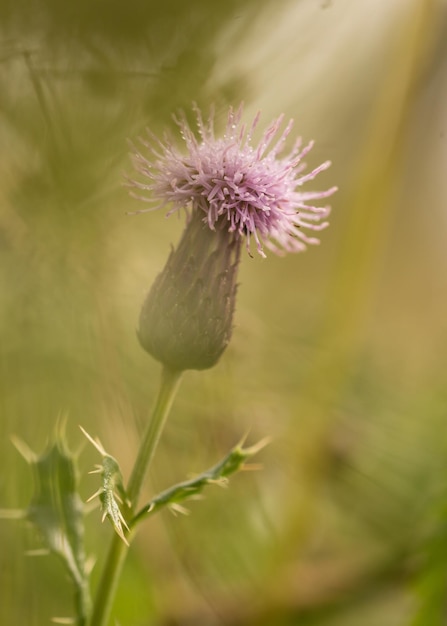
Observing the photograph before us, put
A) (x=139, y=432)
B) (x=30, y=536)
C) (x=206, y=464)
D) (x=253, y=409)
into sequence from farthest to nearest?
(x=253, y=409) → (x=206, y=464) → (x=139, y=432) → (x=30, y=536)

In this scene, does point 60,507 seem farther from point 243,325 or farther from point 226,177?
point 243,325

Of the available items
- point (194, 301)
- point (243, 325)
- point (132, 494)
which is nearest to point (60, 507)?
point (132, 494)

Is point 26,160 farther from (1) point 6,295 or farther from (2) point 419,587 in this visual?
(2) point 419,587

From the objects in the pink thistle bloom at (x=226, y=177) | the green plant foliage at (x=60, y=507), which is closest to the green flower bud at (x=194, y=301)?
the pink thistle bloom at (x=226, y=177)

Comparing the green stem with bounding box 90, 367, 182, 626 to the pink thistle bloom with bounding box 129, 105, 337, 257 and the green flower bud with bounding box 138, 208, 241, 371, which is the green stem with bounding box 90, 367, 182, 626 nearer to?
the green flower bud with bounding box 138, 208, 241, 371

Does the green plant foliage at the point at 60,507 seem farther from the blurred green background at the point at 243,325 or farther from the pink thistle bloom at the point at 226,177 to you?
the pink thistle bloom at the point at 226,177

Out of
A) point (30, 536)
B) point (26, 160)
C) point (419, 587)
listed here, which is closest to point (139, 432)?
point (30, 536)
